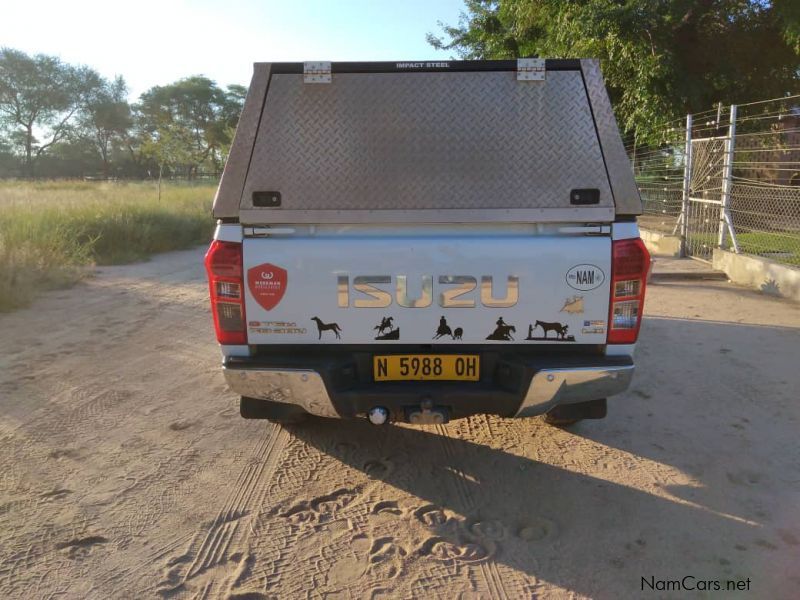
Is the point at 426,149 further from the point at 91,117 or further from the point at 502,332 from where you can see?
the point at 91,117

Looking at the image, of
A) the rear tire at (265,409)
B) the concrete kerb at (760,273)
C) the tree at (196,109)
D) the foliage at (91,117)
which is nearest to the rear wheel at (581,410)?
the rear tire at (265,409)

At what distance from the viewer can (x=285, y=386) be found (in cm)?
306

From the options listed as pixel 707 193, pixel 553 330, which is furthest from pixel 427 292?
pixel 707 193

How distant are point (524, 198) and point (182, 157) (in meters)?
24.7

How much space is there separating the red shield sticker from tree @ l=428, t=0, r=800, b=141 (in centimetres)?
1282

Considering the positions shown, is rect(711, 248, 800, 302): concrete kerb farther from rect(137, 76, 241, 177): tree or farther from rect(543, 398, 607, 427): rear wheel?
rect(137, 76, 241, 177): tree

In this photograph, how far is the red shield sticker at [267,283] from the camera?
2990 millimetres

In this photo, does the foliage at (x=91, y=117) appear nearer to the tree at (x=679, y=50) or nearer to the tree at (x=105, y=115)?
the tree at (x=105, y=115)

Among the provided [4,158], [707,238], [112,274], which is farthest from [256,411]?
[4,158]

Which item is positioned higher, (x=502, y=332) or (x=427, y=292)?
(x=427, y=292)

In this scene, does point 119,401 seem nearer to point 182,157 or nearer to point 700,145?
point 700,145

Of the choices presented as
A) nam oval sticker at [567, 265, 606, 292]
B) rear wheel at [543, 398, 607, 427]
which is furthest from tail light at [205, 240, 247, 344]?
Result: rear wheel at [543, 398, 607, 427]

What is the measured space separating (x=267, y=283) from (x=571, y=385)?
1.62 meters

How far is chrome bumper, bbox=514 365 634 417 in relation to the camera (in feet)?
9.82
